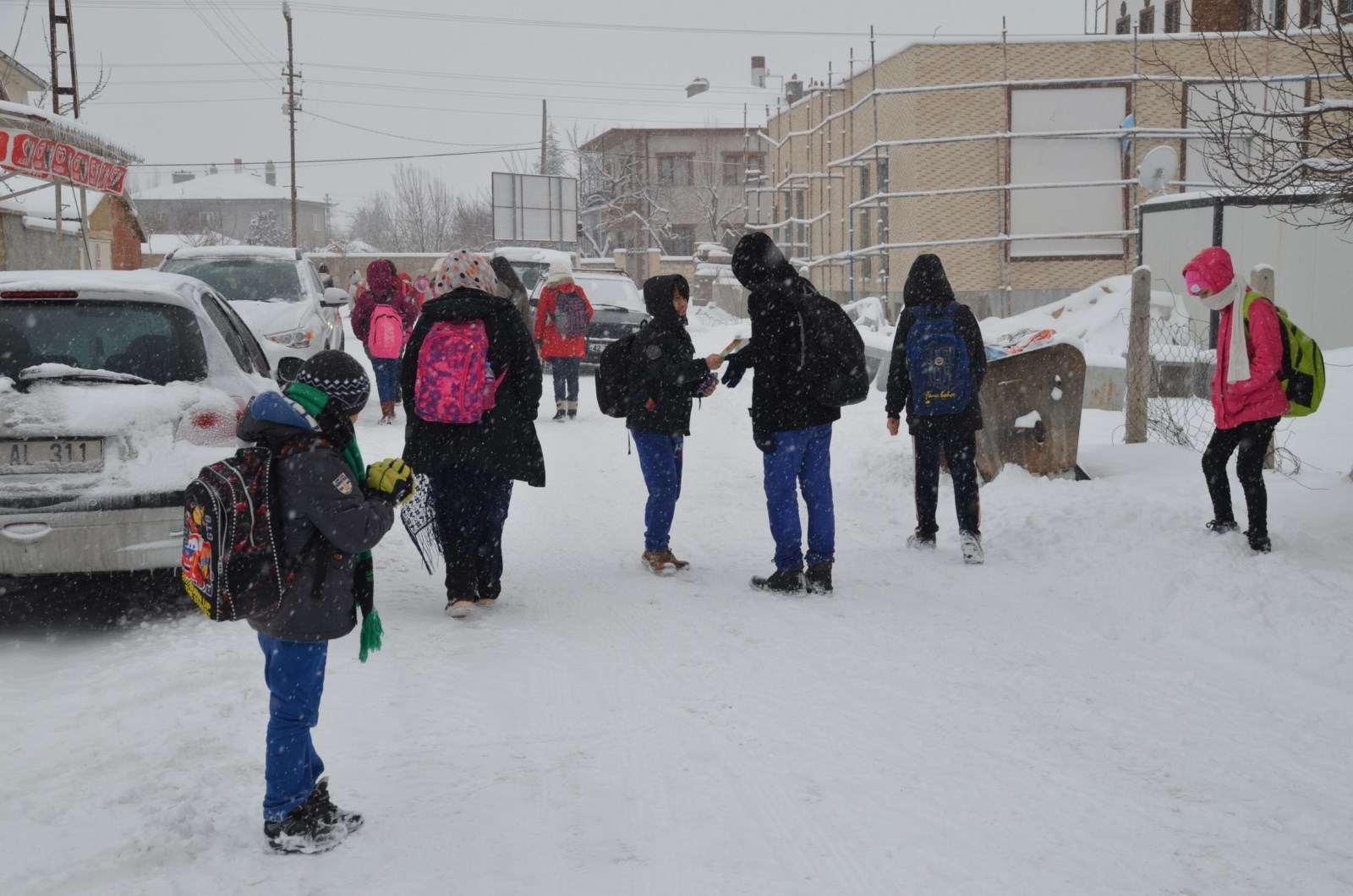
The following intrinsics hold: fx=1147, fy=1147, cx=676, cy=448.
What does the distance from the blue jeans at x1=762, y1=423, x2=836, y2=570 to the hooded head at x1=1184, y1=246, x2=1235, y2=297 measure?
7.39 feet

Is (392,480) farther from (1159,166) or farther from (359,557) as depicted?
(1159,166)

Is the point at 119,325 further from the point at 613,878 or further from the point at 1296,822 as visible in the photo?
the point at 1296,822

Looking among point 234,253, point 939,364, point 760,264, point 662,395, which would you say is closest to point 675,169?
point 234,253

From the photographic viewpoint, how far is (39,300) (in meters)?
5.50

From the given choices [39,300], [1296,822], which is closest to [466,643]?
[39,300]

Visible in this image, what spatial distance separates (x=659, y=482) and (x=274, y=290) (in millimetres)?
8378

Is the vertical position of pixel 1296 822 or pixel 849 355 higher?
pixel 849 355

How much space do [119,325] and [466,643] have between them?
2.31 metres

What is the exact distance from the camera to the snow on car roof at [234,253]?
45.1ft

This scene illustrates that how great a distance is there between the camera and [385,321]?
42.2 ft

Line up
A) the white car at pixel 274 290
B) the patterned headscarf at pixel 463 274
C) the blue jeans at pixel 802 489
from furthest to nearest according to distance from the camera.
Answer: the white car at pixel 274 290
the blue jeans at pixel 802 489
the patterned headscarf at pixel 463 274

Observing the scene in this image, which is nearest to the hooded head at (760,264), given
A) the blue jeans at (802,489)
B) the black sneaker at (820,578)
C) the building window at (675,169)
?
the blue jeans at (802,489)

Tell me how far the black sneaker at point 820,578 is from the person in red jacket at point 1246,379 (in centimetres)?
232

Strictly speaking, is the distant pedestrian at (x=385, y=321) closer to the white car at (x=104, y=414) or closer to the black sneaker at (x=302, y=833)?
the white car at (x=104, y=414)
